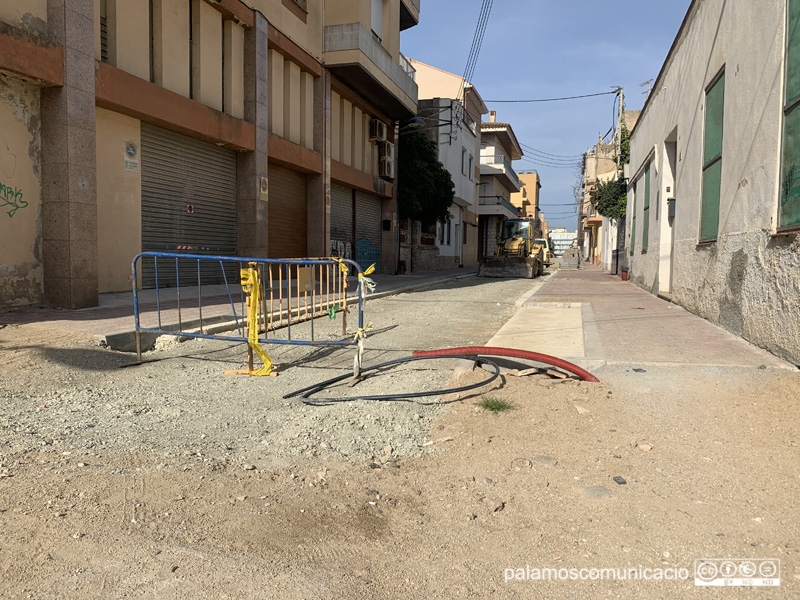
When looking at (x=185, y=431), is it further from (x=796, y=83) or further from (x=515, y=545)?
(x=796, y=83)

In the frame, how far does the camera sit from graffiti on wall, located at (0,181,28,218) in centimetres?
806

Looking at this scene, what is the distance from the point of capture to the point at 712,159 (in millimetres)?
8461

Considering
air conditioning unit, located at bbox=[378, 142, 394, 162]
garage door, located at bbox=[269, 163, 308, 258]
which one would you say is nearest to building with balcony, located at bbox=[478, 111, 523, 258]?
air conditioning unit, located at bbox=[378, 142, 394, 162]

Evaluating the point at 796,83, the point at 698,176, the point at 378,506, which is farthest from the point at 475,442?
the point at 698,176

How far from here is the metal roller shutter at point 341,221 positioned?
62.6ft

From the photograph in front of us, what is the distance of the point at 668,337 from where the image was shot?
6645 mm

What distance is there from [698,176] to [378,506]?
8.95 metres

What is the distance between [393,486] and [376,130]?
2000cm

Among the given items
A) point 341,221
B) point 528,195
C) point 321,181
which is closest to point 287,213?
point 321,181

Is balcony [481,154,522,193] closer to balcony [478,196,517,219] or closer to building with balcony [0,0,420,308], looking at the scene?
balcony [478,196,517,219]

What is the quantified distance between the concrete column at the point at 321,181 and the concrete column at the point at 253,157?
3159mm

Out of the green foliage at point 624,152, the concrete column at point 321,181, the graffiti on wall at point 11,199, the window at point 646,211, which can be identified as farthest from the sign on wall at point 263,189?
the green foliage at point 624,152

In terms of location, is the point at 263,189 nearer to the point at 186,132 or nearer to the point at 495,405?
the point at 186,132

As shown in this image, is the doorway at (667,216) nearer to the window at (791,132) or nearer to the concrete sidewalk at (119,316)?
the window at (791,132)
